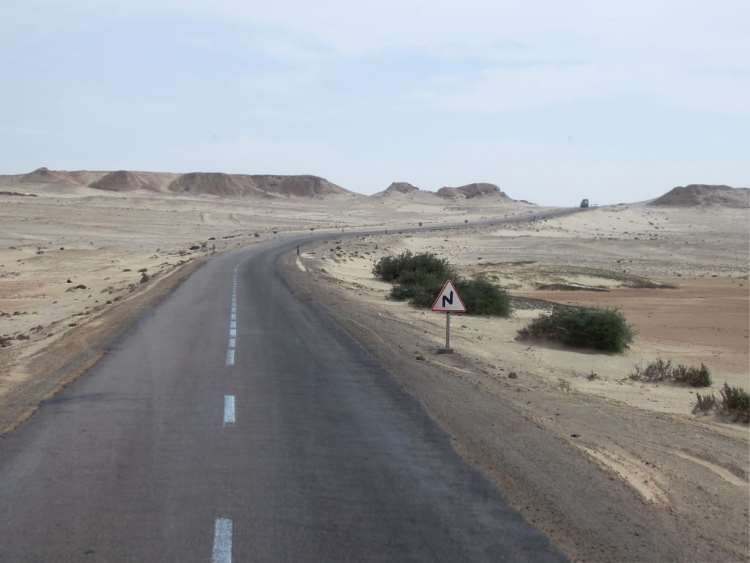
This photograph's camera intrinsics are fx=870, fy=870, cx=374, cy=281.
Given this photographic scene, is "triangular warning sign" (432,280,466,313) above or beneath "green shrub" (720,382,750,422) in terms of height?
above

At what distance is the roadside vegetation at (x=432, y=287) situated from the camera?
94.2ft

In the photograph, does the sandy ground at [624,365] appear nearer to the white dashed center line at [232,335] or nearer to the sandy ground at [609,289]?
the sandy ground at [609,289]

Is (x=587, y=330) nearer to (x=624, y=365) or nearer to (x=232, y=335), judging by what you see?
(x=624, y=365)

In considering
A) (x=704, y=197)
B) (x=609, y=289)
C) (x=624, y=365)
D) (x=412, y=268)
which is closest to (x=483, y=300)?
(x=624, y=365)

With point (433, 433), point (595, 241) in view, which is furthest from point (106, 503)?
point (595, 241)

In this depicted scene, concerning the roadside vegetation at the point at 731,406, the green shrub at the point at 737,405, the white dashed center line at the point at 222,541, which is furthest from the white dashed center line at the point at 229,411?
the green shrub at the point at 737,405

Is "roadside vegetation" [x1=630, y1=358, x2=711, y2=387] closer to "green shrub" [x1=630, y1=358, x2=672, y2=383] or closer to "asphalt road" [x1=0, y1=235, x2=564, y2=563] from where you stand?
"green shrub" [x1=630, y1=358, x2=672, y2=383]

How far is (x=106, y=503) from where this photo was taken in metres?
7.13

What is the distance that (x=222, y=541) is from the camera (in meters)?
6.30

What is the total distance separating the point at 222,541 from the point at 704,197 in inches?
7158

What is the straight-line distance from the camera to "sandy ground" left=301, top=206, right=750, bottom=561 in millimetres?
8867

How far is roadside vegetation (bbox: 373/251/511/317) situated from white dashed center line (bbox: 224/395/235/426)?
57.5 ft

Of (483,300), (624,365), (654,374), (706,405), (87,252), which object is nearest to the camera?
(706,405)

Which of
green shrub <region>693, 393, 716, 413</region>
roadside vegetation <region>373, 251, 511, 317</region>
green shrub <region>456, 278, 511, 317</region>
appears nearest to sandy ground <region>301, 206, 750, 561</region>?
green shrub <region>693, 393, 716, 413</region>
